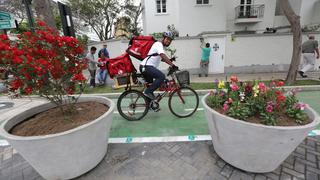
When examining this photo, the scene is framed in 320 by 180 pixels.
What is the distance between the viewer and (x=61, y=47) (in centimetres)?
239

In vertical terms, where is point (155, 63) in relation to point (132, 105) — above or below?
above

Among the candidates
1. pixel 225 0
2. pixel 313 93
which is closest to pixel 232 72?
pixel 313 93

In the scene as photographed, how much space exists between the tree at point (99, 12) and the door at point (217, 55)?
14.0 metres

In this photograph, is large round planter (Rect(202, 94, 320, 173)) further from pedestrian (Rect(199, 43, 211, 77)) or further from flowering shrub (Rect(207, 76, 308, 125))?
pedestrian (Rect(199, 43, 211, 77))

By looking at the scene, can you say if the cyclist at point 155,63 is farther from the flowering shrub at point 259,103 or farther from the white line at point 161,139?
the flowering shrub at point 259,103

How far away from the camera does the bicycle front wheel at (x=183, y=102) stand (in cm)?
394

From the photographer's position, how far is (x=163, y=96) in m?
4.02

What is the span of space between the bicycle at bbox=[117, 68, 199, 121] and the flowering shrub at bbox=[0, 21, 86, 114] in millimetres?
1414

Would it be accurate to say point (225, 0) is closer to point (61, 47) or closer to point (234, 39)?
point (234, 39)

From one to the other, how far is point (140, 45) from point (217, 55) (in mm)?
6797

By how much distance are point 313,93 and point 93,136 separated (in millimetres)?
6747

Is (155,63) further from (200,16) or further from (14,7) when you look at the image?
(14,7)

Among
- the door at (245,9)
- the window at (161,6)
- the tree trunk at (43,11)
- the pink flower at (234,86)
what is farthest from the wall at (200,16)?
the pink flower at (234,86)

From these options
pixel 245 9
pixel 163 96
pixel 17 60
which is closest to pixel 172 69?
pixel 163 96
